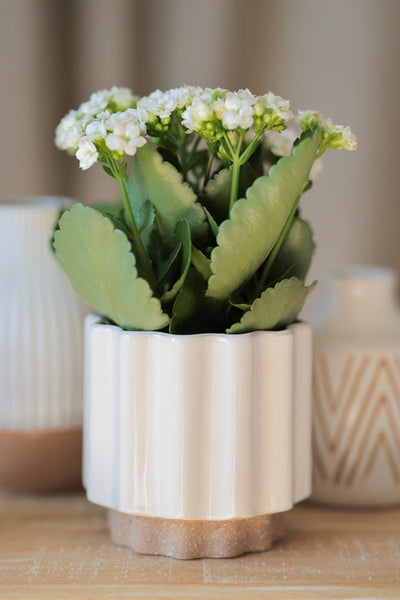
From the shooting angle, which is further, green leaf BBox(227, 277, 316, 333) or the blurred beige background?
the blurred beige background

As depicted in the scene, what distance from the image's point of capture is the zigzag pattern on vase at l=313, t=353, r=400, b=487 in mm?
575

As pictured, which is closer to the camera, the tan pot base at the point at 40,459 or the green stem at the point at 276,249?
the green stem at the point at 276,249

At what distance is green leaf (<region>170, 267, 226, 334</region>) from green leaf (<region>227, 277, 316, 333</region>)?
29 millimetres

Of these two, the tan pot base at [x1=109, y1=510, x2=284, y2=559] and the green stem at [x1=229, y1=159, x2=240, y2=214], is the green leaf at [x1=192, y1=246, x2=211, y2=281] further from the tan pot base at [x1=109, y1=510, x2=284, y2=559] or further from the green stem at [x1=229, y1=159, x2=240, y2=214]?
the tan pot base at [x1=109, y1=510, x2=284, y2=559]

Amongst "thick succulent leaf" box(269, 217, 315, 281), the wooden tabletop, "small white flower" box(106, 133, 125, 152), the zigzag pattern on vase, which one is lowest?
the wooden tabletop

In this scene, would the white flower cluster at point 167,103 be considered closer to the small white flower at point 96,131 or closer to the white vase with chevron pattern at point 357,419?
the small white flower at point 96,131

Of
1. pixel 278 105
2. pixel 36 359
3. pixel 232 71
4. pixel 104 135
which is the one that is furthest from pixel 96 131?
pixel 232 71

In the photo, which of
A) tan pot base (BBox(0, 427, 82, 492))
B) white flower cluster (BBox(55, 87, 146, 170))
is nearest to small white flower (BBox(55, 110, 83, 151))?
white flower cluster (BBox(55, 87, 146, 170))

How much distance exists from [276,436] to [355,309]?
0.55ft

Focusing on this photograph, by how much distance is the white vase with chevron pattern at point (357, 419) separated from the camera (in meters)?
0.58

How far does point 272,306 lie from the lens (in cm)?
46

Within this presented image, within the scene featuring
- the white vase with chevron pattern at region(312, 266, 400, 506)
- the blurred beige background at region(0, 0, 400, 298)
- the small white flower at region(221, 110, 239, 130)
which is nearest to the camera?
the small white flower at region(221, 110, 239, 130)

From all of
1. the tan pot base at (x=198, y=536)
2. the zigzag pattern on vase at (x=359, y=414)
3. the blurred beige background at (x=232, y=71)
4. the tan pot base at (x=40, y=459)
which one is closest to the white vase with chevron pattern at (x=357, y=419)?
the zigzag pattern on vase at (x=359, y=414)

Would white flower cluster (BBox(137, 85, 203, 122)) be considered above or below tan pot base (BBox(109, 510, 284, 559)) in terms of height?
above
